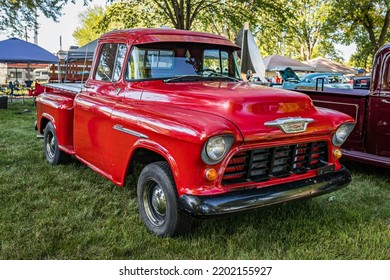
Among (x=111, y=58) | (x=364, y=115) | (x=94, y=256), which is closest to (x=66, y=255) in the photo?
(x=94, y=256)

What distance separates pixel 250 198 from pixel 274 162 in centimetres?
48

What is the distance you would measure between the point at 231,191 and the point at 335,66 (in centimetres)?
2527

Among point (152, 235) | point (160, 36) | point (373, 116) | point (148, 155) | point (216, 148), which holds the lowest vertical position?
point (152, 235)

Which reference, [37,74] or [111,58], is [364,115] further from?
[37,74]

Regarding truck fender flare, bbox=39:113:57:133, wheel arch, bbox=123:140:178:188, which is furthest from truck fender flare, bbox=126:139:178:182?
truck fender flare, bbox=39:113:57:133

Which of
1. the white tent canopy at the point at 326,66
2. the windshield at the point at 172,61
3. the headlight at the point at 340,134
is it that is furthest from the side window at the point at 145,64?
the white tent canopy at the point at 326,66

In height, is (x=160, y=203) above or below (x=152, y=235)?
above

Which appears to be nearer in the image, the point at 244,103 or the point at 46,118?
the point at 244,103

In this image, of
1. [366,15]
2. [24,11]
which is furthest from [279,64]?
[24,11]

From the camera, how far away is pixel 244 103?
3072 millimetres

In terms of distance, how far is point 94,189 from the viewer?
4418 mm

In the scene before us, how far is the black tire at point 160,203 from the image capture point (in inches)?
118

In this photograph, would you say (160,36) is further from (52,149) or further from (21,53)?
(21,53)
